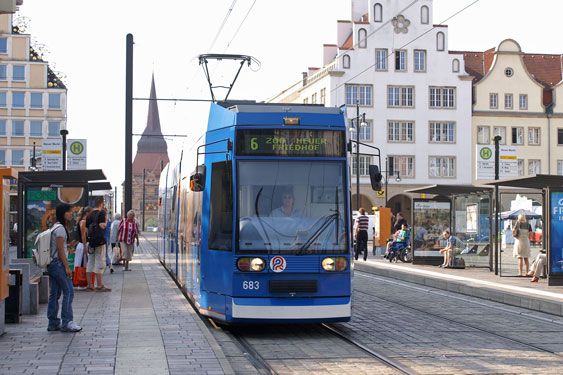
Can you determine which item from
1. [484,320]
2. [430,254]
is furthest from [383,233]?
[484,320]

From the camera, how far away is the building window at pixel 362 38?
71.0 m

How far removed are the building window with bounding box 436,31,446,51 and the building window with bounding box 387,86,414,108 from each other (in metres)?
4.22

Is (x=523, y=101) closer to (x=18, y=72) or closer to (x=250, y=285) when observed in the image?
(x=18, y=72)

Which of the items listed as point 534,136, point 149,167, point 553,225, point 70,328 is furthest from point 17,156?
point 70,328

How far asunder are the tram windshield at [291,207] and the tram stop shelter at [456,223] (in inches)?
498

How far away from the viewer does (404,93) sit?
7288 cm

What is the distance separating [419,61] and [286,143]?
2490 inches

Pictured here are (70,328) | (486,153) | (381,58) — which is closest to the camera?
(70,328)

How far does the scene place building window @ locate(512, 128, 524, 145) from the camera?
3017 inches

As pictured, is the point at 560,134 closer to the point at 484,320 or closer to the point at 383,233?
the point at 383,233

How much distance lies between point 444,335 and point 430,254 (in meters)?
17.1

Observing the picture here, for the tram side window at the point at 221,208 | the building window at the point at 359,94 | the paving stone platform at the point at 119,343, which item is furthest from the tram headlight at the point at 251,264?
the building window at the point at 359,94

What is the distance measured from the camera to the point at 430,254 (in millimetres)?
28484

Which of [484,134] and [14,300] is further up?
[484,134]
